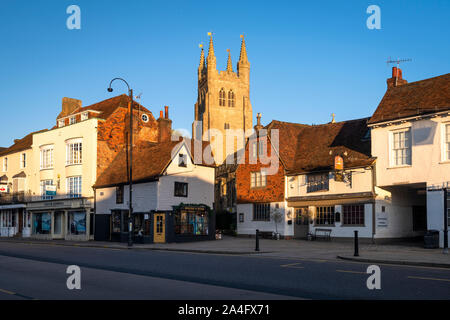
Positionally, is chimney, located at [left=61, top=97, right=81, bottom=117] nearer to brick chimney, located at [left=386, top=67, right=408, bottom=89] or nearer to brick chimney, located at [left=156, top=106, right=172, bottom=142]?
brick chimney, located at [left=156, top=106, right=172, bottom=142]

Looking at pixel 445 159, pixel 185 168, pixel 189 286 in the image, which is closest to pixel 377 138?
pixel 445 159

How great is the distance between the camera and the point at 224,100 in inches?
4139

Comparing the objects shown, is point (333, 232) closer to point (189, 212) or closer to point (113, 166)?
point (189, 212)

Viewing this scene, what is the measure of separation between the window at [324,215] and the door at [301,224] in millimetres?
1427

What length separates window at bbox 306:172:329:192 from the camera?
32938mm

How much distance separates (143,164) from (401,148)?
19486 millimetres

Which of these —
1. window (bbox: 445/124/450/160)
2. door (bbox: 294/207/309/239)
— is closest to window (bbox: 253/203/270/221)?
door (bbox: 294/207/309/239)

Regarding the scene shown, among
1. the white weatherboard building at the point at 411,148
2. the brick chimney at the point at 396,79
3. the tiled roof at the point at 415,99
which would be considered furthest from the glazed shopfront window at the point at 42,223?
the brick chimney at the point at 396,79

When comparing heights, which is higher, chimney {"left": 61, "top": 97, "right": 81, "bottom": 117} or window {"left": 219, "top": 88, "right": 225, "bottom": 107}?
window {"left": 219, "top": 88, "right": 225, "bottom": 107}

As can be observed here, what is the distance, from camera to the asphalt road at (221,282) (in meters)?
10.3

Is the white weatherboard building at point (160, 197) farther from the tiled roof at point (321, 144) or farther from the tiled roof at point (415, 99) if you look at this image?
the tiled roof at point (415, 99)

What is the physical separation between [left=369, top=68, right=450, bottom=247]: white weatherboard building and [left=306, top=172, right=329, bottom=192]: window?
14.3 feet

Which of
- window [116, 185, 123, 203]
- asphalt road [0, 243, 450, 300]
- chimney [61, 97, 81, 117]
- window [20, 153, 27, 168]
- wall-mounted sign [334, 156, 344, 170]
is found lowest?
asphalt road [0, 243, 450, 300]

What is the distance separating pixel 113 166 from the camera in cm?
4069
